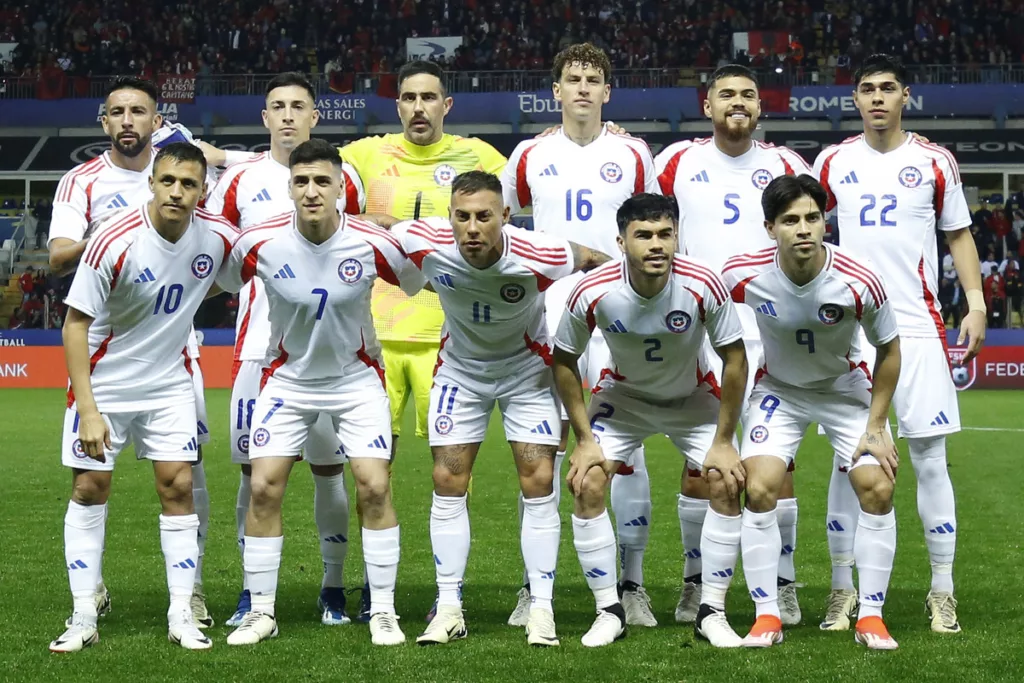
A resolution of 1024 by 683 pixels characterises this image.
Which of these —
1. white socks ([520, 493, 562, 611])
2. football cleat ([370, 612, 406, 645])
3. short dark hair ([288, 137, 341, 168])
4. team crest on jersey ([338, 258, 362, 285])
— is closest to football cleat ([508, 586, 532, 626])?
white socks ([520, 493, 562, 611])

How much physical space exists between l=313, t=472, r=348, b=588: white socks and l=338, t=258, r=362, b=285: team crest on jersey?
39.5 inches

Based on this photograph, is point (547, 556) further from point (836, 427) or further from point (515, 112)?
point (515, 112)

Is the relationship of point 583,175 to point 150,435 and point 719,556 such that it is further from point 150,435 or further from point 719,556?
point 150,435

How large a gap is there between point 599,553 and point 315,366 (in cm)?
146

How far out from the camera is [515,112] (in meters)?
29.0

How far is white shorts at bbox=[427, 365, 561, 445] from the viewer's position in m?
5.60

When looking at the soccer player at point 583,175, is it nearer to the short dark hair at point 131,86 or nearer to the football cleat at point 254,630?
the football cleat at point 254,630

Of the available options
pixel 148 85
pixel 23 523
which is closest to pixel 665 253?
pixel 148 85

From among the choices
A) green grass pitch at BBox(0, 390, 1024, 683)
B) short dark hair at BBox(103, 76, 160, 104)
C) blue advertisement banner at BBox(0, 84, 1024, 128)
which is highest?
blue advertisement banner at BBox(0, 84, 1024, 128)

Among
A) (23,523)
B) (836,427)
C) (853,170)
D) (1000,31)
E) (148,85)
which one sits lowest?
(23,523)

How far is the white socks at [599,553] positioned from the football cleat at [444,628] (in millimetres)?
580

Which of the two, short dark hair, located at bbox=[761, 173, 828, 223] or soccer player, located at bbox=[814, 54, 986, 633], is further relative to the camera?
soccer player, located at bbox=[814, 54, 986, 633]

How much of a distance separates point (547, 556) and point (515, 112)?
24.2 meters

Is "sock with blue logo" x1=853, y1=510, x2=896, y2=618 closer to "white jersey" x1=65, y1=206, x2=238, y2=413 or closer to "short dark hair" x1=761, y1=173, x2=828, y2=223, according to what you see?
"short dark hair" x1=761, y1=173, x2=828, y2=223
